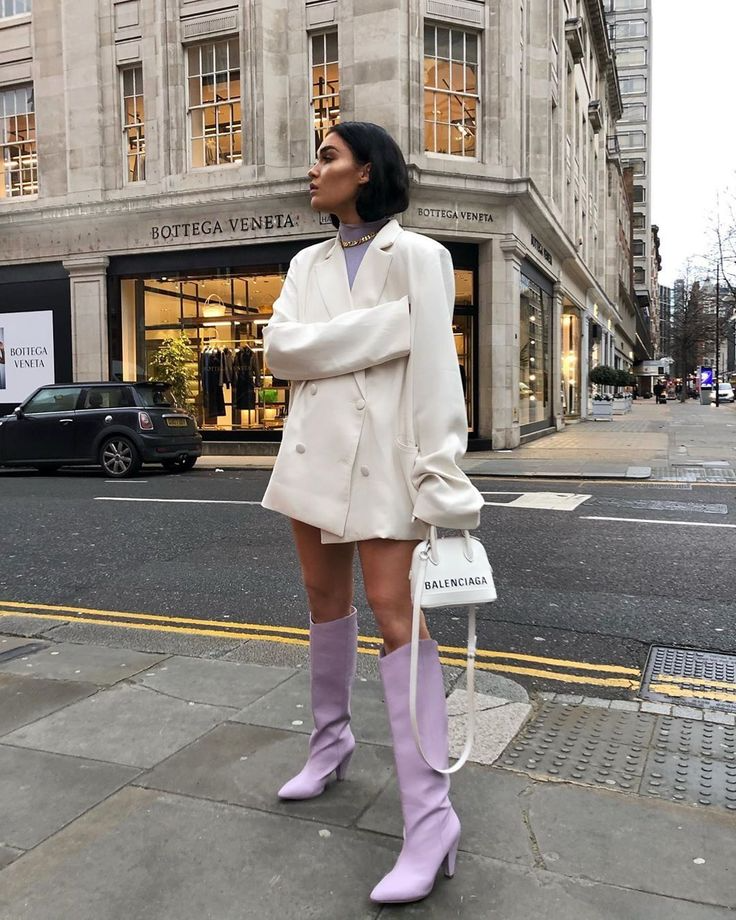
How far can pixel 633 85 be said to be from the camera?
80125mm

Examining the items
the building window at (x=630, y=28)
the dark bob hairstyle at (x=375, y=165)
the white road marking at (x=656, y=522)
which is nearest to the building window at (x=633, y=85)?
the building window at (x=630, y=28)

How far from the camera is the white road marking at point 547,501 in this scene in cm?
922

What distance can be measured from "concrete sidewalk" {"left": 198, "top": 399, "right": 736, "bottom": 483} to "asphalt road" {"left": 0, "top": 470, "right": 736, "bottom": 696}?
7.09 feet

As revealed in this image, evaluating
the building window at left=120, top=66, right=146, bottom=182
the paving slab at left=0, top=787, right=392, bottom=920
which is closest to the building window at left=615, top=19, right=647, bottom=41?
the building window at left=120, top=66, right=146, bottom=182

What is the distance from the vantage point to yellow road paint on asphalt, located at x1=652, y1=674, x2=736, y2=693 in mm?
3770

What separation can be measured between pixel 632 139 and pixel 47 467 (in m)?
82.6

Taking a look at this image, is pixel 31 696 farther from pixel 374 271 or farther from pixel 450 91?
pixel 450 91

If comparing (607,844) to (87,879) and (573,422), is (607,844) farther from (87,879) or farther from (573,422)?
(573,422)

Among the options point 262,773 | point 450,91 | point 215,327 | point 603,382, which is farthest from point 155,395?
point 603,382

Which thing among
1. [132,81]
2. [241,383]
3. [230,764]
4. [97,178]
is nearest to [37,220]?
[97,178]

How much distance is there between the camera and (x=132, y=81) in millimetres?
19062

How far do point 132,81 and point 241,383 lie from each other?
7.73m

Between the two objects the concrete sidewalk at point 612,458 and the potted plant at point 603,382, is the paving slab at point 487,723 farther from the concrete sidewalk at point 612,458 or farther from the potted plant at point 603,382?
the potted plant at point 603,382

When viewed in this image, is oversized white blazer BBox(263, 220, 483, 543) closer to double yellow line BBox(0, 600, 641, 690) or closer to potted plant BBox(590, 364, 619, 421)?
double yellow line BBox(0, 600, 641, 690)
